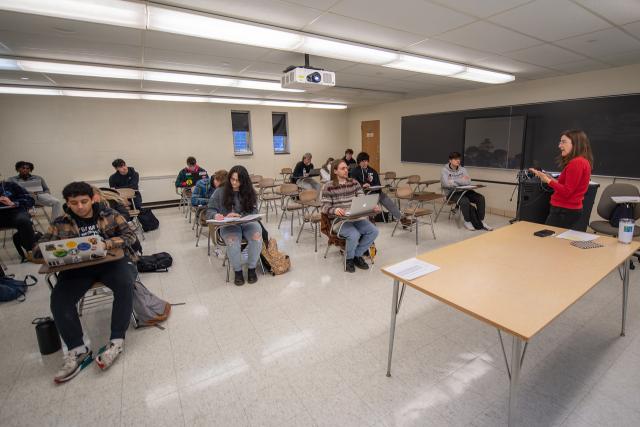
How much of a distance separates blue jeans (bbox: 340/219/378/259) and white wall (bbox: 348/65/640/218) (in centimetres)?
416

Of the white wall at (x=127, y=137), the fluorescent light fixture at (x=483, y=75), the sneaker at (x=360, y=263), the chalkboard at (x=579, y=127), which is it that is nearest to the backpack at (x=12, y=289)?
the sneaker at (x=360, y=263)

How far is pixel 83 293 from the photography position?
7.44 ft

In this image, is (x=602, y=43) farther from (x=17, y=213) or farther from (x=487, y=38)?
(x=17, y=213)

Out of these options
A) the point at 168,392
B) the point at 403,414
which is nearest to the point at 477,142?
the point at 403,414

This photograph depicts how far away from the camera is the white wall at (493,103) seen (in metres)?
4.75

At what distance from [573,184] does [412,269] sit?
87.3 inches

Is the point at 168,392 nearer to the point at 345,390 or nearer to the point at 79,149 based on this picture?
the point at 345,390

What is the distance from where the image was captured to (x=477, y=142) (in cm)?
658

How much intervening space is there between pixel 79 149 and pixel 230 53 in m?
5.49

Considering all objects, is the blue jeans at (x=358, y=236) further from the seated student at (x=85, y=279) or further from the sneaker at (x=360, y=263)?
the seated student at (x=85, y=279)

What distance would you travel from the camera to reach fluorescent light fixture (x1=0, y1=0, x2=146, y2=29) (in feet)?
7.32

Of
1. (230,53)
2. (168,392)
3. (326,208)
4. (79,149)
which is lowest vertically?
(168,392)

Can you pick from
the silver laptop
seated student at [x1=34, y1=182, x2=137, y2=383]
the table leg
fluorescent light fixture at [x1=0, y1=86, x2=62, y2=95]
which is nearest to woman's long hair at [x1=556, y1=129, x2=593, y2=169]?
the table leg

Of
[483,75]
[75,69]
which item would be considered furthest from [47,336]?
[483,75]
